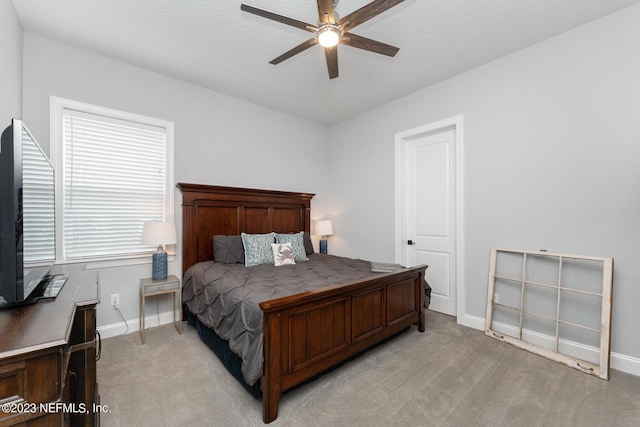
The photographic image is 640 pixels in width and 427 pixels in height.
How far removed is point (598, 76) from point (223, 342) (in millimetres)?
3862

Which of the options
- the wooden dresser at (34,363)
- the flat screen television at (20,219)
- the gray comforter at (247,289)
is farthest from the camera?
the gray comforter at (247,289)

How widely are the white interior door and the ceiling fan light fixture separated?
2.11 m

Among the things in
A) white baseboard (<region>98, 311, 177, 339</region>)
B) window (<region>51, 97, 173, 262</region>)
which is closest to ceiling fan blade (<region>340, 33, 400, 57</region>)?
window (<region>51, 97, 173, 262</region>)

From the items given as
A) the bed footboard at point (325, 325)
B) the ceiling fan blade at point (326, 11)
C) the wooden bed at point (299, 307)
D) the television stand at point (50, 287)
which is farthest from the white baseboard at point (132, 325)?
the ceiling fan blade at point (326, 11)

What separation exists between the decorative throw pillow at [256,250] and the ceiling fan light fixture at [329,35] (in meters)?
2.21

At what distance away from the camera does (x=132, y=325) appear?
296cm

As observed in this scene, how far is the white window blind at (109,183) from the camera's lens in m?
2.68

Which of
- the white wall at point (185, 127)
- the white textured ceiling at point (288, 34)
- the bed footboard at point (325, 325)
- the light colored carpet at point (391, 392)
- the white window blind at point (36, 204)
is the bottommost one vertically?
the light colored carpet at point (391, 392)

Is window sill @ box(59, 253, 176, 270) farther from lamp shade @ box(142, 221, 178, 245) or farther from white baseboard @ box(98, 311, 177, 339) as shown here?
white baseboard @ box(98, 311, 177, 339)

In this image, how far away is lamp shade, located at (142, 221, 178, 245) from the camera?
2815 mm

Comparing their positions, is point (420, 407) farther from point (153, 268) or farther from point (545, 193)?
point (153, 268)

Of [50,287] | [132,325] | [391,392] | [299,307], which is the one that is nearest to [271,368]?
[299,307]

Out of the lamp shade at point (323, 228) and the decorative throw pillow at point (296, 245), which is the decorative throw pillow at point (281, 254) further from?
the lamp shade at point (323, 228)

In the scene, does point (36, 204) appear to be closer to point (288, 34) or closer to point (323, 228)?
point (288, 34)
